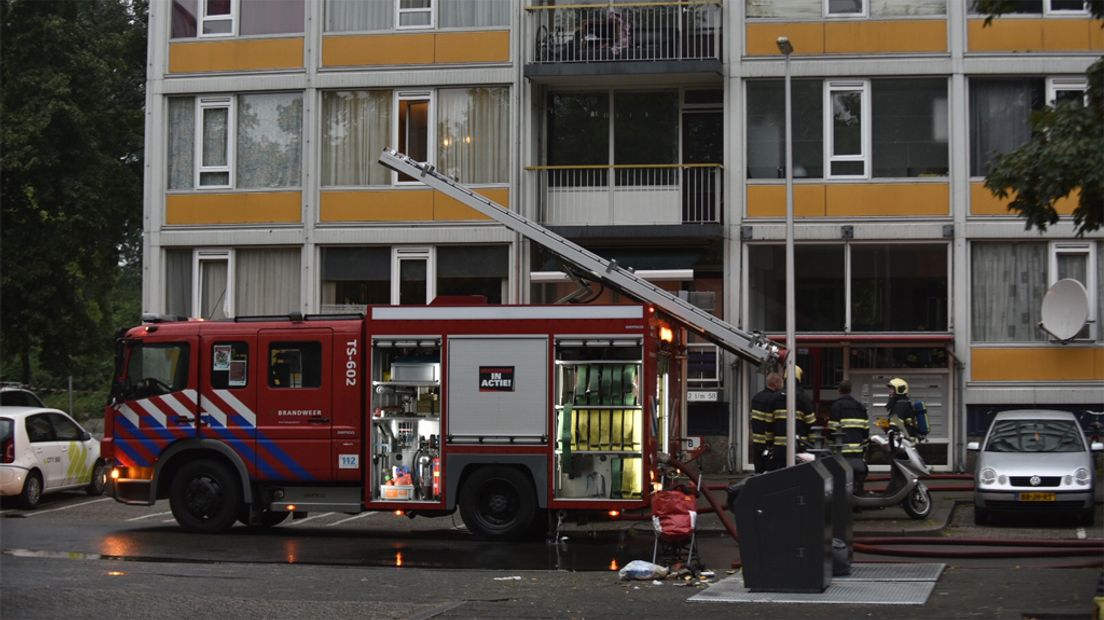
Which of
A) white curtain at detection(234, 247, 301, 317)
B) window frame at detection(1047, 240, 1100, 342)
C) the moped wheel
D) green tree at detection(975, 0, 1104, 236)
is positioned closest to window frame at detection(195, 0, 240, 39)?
white curtain at detection(234, 247, 301, 317)

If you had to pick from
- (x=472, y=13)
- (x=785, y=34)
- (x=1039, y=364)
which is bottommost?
(x=1039, y=364)

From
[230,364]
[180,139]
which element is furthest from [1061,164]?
[180,139]

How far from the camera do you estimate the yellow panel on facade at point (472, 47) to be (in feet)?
86.9

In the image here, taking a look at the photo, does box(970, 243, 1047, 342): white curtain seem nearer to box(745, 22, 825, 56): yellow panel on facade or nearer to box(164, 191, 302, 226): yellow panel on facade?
box(745, 22, 825, 56): yellow panel on facade

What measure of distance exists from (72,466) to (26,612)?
1199 centimetres

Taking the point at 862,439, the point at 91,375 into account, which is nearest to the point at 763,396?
the point at 862,439

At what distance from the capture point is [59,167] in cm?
2995

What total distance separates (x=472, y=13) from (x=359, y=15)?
7.37 ft

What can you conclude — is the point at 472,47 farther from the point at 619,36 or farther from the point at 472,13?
the point at 619,36

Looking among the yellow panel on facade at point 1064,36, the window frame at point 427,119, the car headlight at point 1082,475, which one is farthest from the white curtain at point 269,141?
the car headlight at point 1082,475

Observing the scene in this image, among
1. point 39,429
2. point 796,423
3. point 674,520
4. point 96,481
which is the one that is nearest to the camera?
point 674,520

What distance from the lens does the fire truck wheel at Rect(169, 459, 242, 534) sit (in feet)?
59.7

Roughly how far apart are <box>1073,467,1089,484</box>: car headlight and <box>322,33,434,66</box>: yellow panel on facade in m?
14.3

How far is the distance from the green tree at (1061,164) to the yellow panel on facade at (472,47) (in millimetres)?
15412
